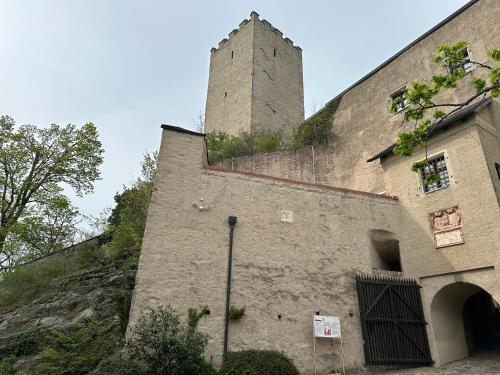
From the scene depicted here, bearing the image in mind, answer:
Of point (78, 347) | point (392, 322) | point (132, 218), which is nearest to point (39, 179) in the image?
point (132, 218)

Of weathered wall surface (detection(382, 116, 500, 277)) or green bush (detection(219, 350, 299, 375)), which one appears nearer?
green bush (detection(219, 350, 299, 375))

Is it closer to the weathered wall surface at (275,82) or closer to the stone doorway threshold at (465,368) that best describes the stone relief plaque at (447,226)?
the stone doorway threshold at (465,368)

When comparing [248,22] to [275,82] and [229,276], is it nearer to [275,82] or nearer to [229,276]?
[275,82]

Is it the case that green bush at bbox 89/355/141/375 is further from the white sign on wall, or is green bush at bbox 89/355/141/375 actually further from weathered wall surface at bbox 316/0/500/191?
weathered wall surface at bbox 316/0/500/191

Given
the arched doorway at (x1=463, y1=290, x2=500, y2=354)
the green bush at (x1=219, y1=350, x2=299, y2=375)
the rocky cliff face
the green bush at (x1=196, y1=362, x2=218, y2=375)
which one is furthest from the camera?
the arched doorway at (x1=463, y1=290, x2=500, y2=354)

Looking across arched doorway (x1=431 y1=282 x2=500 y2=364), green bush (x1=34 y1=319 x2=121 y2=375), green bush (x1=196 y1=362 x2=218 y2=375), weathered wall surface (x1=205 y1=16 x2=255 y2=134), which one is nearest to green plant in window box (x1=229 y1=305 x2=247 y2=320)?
green bush (x1=196 y1=362 x2=218 y2=375)

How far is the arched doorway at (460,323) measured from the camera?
34.8ft

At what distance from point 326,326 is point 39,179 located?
15960 millimetres

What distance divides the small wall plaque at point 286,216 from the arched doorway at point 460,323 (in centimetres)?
483

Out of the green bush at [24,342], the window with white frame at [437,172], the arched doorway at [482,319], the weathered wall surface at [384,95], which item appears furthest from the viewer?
the weathered wall surface at [384,95]

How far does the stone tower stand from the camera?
2550 cm

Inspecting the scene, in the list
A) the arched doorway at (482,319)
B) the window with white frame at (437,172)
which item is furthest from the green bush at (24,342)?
the arched doorway at (482,319)

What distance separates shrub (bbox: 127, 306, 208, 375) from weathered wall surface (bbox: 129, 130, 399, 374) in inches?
27.7

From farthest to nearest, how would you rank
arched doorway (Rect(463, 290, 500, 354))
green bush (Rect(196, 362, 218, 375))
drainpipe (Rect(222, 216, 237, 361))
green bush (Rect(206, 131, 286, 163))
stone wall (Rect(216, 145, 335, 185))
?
1. green bush (Rect(206, 131, 286, 163))
2. stone wall (Rect(216, 145, 335, 185))
3. arched doorway (Rect(463, 290, 500, 354))
4. drainpipe (Rect(222, 216, 237, 361))
5. green bush (Rect(196, 362, 218, 375))
